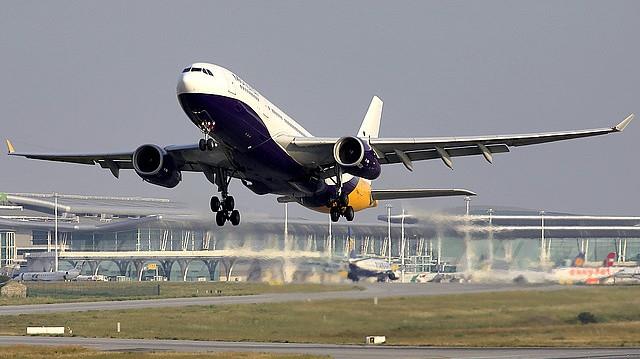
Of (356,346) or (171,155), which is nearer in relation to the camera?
(171,155)

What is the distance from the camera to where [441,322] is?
7588cm

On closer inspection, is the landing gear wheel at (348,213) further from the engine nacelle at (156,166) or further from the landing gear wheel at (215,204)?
the engine nacelle at (156,166)

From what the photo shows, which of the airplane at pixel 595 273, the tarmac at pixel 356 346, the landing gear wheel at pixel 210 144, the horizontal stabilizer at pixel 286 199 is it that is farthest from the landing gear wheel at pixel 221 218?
the airplane at pixel 595 273

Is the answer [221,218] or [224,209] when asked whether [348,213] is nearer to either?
[224,209]

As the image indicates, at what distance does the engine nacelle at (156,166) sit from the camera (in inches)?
1918

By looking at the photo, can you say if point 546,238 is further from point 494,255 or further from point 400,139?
point 400,139

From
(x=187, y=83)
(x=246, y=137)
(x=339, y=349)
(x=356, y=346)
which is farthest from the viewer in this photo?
(x=356, y=346)

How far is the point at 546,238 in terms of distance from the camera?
9256 centimetres

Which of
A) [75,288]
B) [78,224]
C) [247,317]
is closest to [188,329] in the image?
[247,317]

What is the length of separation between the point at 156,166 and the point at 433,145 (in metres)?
11.9

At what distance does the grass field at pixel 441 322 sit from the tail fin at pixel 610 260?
30.0 feet

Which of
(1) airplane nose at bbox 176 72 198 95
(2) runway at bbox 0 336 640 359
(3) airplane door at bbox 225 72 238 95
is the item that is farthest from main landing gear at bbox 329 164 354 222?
(2) runway at bbox 0 336 640 359

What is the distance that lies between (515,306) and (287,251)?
16.7 meters

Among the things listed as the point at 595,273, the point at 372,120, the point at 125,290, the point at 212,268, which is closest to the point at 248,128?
the point at 372,120
